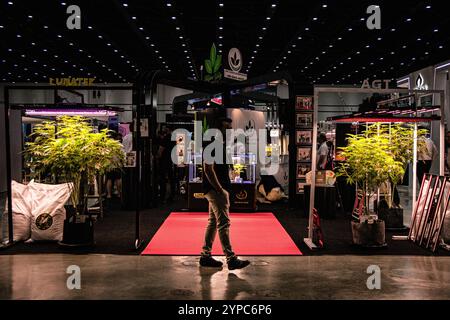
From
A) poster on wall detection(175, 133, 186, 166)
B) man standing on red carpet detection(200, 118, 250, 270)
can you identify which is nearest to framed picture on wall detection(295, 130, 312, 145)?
poster on wall detection(175, 133, 186, 166)

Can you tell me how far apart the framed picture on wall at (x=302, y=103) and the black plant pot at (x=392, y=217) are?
3269 mm

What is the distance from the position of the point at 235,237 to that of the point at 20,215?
2886 millimetres

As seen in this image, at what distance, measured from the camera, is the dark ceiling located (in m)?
10.5

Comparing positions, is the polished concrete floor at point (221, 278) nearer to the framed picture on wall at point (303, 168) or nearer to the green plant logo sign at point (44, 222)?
the green plant logo sign at point (44, 222)

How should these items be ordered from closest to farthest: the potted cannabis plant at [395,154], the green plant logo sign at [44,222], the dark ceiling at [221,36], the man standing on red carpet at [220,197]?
the man standing on red carpet at [220,197] < the green plant logo sign at [44,222] < the potted cannabis plant at [395,154] < the dark ceiling at [221,36]

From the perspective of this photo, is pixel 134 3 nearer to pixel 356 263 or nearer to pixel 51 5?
pixel 51 5

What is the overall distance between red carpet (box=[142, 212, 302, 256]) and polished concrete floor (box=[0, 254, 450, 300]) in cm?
42

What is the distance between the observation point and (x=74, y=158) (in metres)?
5.74

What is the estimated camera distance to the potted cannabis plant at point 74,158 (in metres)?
5.73

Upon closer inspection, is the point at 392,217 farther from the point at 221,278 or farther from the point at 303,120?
the point at 221,278

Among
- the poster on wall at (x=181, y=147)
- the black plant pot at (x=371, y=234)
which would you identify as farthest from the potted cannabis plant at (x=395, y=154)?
the poster on wall at (x=181, y=147)

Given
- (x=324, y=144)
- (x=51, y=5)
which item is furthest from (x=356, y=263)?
(x=51, y=5)

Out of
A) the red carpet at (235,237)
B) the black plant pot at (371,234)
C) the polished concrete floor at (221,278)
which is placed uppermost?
the black plant pot at (371,234)
